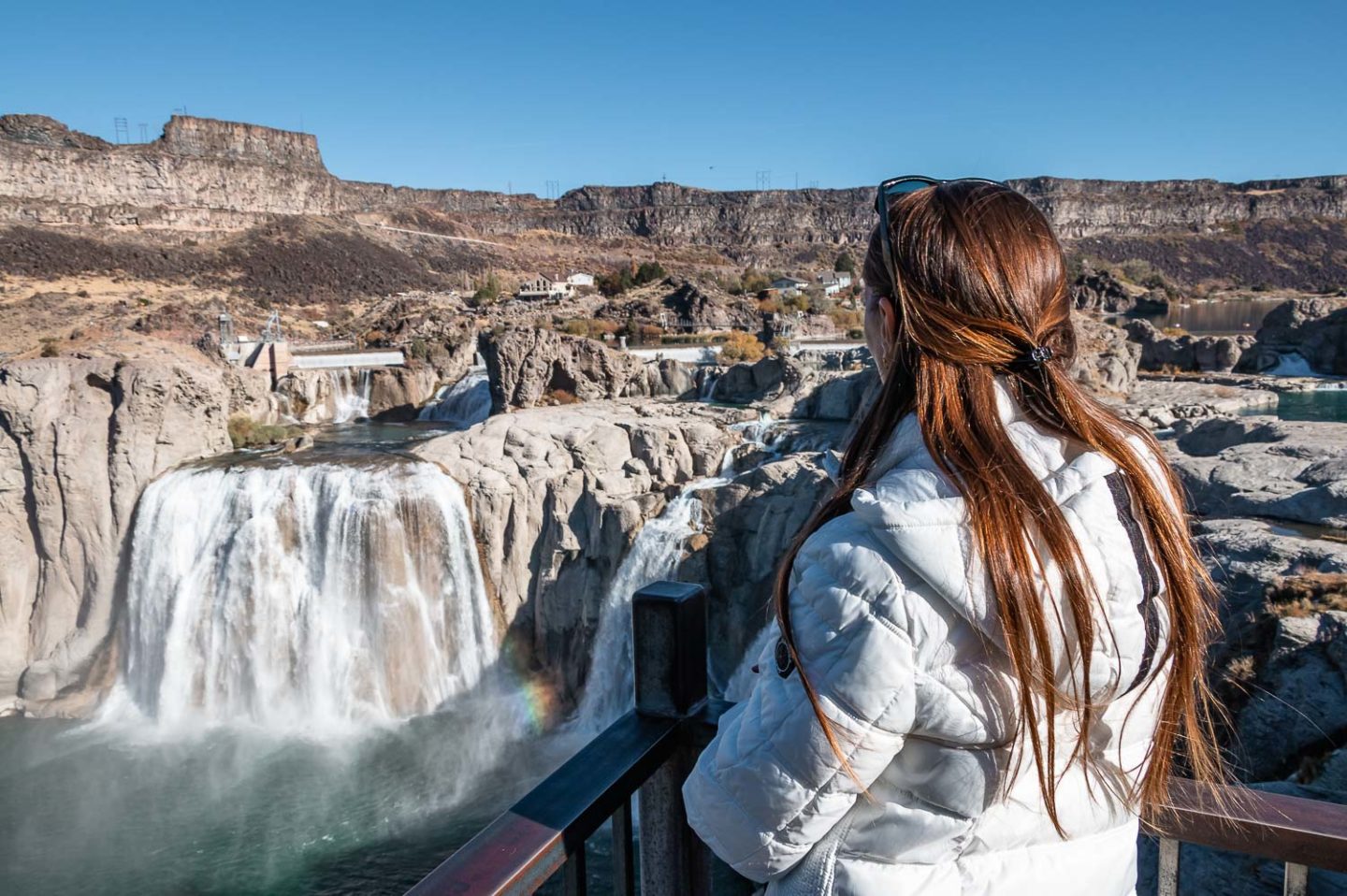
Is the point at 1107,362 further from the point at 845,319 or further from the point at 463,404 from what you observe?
the point at 463,404

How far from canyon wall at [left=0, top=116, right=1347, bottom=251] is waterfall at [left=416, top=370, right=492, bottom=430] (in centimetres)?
3255

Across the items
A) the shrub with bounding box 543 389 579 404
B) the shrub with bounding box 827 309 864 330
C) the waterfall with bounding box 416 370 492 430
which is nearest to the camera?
the shrub with bounding box 543 389 579 404

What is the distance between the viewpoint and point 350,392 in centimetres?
2372

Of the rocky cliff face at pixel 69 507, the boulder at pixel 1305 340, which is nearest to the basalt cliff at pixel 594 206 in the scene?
the rocky cliff face at pixel 69 507

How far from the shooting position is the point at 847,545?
3.43ft

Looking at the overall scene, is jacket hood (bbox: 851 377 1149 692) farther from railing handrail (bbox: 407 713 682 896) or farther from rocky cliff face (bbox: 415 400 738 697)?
rocky cliff face (bbox: 415 400 738 697)

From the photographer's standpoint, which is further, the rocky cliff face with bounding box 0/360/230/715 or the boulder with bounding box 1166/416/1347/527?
the rocky cliff face with bounding box 0/360/230/715

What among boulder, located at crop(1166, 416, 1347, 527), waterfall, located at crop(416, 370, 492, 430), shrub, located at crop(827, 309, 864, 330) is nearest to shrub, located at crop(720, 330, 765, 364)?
shrub, located at crop(827, 309, 864, 330)

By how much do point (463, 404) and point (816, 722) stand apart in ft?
75.0

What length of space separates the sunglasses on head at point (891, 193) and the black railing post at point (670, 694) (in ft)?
2.53

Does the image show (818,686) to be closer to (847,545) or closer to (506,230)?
(847,545)

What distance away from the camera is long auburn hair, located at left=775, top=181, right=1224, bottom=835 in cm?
107

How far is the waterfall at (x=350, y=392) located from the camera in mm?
23438

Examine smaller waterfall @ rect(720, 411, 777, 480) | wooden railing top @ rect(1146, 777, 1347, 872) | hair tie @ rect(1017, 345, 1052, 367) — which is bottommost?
smaller waterfall @ rect(720, 411, 777, 480)
